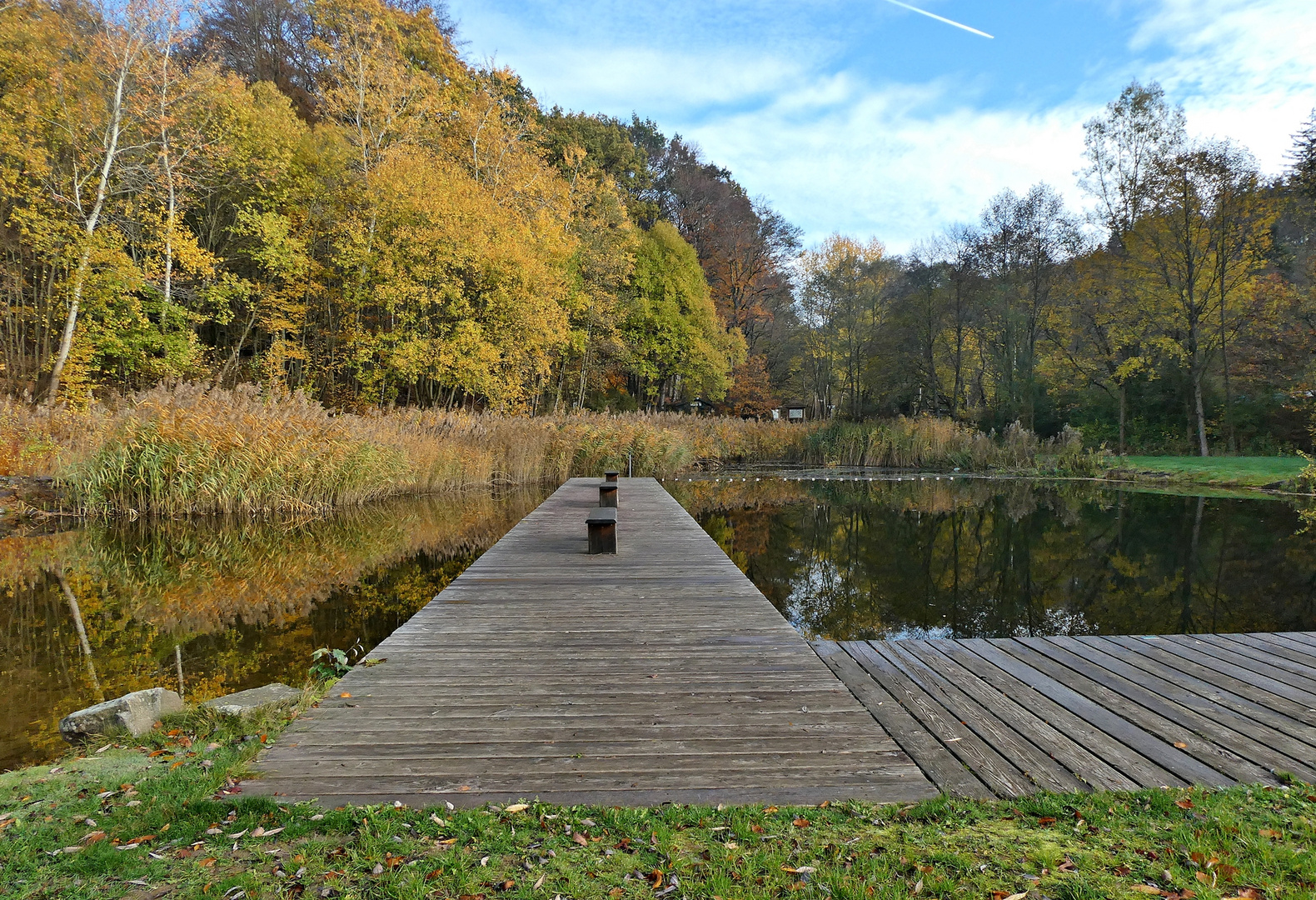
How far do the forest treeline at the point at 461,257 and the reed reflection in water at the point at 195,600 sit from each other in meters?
7.85

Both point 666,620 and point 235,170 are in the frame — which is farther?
point 235,170

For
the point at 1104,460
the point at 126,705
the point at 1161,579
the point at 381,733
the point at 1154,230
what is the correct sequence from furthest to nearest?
the point at 1154,230
the point at 1104,460
the point at 1161,579
the point at 126,705
the point at 381,733

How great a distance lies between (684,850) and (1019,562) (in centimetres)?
700

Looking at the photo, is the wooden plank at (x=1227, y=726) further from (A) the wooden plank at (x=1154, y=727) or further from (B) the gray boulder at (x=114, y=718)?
(B) the gray boulder at (x=114, y=718)

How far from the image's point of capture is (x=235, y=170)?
15.2 m

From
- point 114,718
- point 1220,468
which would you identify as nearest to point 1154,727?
point 114,718

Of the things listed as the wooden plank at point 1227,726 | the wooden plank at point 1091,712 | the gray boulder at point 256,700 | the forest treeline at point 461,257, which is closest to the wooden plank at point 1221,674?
the wooden plank at point 1227,726

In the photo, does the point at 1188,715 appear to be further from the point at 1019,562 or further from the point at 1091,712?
the point at 1019,562

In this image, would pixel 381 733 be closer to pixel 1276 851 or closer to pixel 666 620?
pixel 666 620

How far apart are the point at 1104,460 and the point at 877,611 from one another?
13.5 m

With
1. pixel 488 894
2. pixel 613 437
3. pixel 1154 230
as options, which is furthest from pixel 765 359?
pixel 488 894

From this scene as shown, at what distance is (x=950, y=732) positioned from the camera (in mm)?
2260

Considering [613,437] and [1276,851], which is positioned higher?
[613,437]

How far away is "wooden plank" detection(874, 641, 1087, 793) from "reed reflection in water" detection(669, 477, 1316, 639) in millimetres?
1711
